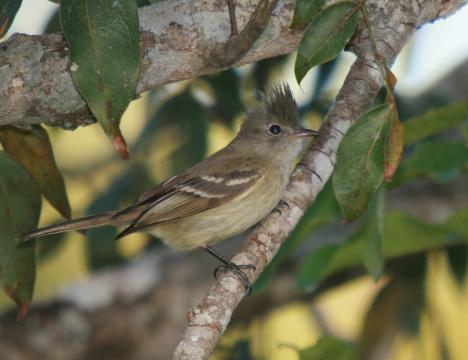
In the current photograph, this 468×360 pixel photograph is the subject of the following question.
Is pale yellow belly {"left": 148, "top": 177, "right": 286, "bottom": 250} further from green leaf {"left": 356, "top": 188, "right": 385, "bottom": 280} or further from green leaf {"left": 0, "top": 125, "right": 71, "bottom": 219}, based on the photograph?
green leaf {"left": 0, "top": 125, "right": 71, "bottom": 219}

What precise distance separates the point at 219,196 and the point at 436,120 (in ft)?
3.75

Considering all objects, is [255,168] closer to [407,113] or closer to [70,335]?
[407,113]

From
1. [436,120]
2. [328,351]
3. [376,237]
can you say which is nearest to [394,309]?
[436,120]

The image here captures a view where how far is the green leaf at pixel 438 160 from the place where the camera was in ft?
13.8

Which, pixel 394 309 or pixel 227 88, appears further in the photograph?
pixel 227 88

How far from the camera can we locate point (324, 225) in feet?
20.0

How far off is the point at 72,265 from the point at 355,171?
4.95 m

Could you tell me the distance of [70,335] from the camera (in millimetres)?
6074

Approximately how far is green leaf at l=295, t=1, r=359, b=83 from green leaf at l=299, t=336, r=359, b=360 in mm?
1023

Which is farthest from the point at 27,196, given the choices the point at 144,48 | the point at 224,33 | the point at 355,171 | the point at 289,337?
the point at 289,337

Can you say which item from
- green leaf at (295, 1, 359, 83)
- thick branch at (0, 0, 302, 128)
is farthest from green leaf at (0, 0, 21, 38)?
green leaf at (295, 1, 359, 83)

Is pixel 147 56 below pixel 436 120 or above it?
above

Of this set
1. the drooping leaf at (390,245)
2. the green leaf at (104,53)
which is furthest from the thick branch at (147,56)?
the drooping leaf at (390,245)

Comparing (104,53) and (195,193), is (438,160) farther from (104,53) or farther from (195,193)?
(104,53)
